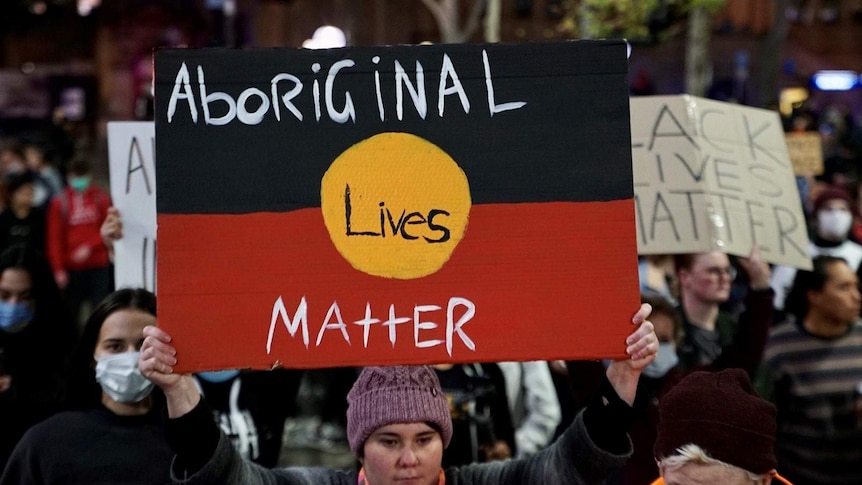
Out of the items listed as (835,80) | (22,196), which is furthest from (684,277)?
(835,80)

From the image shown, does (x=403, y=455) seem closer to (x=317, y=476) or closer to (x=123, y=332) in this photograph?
(x=317, y=476)

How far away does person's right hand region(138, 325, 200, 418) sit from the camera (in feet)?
10.0

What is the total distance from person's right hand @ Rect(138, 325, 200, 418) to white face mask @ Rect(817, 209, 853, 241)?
5.90 m

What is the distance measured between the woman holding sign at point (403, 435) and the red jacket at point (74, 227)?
27.1 ft

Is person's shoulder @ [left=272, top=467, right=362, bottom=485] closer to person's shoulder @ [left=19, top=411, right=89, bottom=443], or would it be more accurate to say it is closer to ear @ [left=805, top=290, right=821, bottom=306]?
person's shoulder @ [left=19, top=411, right=89, bottom=443]

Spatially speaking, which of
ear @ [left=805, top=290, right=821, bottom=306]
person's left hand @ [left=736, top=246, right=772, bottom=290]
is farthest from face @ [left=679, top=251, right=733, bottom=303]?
ear @ [left=805, top=290, right=821, bottom=306]

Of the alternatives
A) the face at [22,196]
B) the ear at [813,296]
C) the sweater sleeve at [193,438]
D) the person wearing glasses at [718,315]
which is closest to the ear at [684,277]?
the person wearing glasses at [718,315]

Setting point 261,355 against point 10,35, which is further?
point 10,35

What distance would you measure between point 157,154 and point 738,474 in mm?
1553

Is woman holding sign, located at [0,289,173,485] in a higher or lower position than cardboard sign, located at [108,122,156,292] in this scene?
lower

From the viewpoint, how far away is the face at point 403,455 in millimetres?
3229

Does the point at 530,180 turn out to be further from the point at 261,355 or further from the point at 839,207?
the point at 839,207

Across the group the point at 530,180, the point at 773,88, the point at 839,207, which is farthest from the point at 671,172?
the point at 773,88

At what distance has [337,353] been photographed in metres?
3.12
